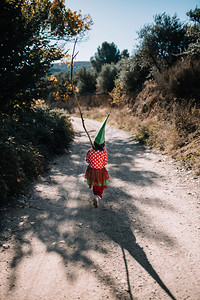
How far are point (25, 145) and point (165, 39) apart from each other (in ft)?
40.0

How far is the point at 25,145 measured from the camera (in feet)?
17.5

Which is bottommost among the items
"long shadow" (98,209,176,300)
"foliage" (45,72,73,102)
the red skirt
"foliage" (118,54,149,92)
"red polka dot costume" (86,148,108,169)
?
"long shadow" (98,209,176,300)

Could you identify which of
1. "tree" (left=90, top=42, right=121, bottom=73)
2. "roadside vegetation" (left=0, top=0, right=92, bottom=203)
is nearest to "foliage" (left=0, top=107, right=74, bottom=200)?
"roadside vegetation" (left=0, top=0, right=92, bottom=203)

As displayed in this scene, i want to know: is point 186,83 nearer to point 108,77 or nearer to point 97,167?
point 97,167

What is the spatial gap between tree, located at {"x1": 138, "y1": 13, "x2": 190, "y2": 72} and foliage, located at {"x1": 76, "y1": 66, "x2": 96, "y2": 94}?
1973 centimetres

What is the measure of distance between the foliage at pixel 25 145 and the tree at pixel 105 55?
39.9 metres

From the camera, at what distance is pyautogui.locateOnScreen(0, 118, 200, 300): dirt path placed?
204cm

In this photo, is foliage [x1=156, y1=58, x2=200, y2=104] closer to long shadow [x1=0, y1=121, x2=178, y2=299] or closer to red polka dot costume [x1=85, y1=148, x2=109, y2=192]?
long shadow [x1=0, y1=121, x2=178, y2=299]

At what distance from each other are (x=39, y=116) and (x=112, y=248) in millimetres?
6802

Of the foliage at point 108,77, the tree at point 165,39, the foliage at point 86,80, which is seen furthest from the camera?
the foliage at point 86,80

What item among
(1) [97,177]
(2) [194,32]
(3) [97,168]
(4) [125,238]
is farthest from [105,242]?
(2) [194,32]

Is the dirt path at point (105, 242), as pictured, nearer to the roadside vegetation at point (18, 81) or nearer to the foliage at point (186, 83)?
the roadside vegetation at point (18, 81)

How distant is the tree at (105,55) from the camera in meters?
43.9

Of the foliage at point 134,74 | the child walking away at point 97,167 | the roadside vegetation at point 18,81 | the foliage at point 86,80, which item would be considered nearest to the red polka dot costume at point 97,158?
the child walking away at point 97,167
